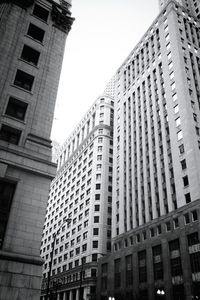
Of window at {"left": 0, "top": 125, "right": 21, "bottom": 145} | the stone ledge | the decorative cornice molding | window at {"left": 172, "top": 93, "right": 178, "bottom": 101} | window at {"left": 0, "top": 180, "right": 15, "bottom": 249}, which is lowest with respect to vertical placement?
the stone ledge

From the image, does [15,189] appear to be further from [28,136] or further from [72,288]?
[72,288]

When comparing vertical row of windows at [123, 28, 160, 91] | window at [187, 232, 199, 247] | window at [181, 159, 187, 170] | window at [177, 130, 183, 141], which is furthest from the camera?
vertical row of windows at [123, 28, 160, 91]

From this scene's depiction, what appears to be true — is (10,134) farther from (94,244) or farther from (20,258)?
(94,244)

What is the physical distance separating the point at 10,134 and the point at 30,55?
9.26 meters

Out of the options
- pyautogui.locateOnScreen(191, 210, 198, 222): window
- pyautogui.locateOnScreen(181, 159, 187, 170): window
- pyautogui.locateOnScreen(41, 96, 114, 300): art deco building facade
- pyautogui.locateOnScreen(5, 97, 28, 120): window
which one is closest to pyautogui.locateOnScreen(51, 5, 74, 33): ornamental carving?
pyautogui.locateOnScreen(5, 97, 28, 120): window

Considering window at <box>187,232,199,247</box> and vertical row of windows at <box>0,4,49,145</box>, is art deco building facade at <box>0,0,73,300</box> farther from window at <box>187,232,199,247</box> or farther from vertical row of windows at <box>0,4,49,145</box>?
window at <box>187,232,199,247</box>

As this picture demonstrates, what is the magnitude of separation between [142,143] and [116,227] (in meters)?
19.5

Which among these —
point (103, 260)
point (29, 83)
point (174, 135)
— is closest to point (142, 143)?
point (174, 135)

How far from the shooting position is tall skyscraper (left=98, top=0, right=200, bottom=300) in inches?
1658

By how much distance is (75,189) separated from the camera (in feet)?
287

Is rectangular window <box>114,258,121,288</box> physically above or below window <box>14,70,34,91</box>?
below

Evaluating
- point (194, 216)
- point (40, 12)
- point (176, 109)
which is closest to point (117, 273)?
point (194, 216)

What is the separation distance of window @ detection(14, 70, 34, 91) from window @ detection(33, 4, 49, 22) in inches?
352

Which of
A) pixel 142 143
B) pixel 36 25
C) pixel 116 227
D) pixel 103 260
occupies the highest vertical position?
pixel 142 143
